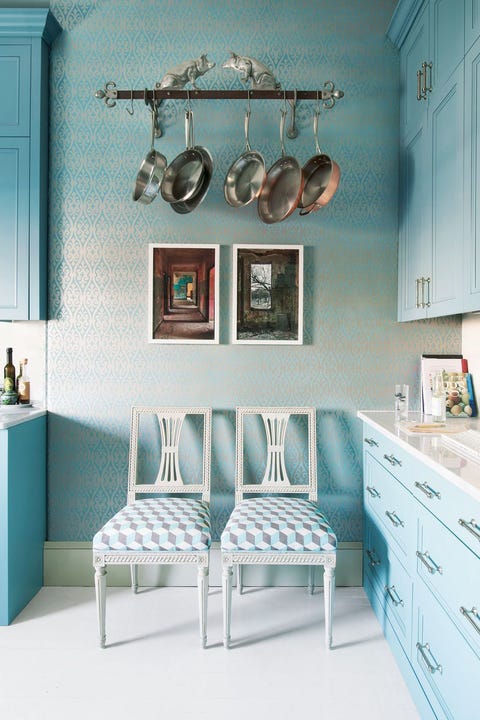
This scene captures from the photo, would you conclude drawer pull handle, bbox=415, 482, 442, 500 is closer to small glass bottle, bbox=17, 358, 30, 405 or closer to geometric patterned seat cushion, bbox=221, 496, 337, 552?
geometric patterned seat cushion, bbox=221, 496, 337, 552

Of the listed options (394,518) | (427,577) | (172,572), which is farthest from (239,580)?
(427,577)

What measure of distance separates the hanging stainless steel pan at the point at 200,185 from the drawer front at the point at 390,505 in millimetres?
1473

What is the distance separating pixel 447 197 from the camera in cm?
207

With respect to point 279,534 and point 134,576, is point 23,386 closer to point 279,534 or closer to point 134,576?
point 134,576

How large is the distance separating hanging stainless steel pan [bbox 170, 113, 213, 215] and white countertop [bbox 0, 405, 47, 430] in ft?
3.98

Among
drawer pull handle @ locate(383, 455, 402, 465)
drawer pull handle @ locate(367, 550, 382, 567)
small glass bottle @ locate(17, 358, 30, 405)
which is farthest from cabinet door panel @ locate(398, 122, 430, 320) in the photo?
small glass bottle @ locate(17, 358, 30, 405)

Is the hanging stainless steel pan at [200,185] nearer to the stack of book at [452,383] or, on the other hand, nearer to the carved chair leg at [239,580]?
the stack of book at [452,383]

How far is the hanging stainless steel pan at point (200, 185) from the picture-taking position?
248cm

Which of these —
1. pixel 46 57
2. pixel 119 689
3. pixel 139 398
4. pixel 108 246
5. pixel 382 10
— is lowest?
pixel 119 689

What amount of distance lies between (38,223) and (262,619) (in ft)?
7.06

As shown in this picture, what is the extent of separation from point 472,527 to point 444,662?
0.47 m

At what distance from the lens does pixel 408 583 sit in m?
1.92

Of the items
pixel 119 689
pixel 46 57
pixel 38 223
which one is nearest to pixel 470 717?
pixel 119 689

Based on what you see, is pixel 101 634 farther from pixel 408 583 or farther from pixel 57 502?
pixel 408 583
